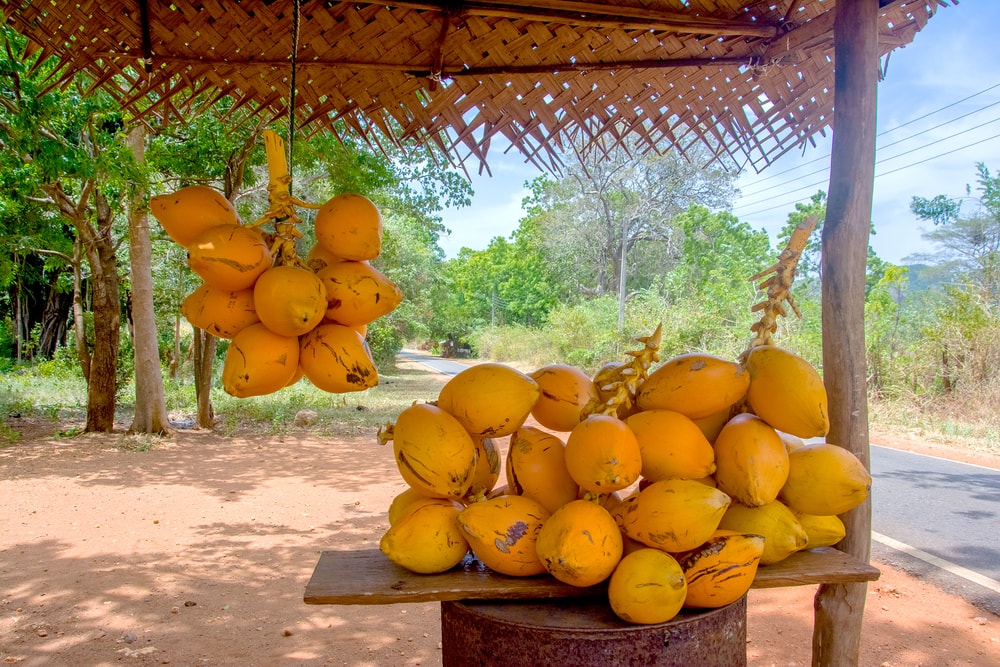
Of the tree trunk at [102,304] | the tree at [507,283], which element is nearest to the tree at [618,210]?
the tree at [507,283]

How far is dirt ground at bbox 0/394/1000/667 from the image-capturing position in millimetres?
3047

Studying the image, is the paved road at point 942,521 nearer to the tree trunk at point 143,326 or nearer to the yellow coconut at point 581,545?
the yellow coconut at point 581,545

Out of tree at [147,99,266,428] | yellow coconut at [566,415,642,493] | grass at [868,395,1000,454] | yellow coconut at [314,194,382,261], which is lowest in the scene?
grass at [868,395,1000,454]

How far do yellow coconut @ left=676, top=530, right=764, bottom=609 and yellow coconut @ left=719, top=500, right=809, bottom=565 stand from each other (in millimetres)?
96

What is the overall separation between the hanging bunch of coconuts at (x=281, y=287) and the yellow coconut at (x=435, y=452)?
0.16 meters

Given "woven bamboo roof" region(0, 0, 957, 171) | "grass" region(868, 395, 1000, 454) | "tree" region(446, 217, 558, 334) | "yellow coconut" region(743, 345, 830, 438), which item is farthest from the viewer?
"tree" region(446, 217, 558, 334)

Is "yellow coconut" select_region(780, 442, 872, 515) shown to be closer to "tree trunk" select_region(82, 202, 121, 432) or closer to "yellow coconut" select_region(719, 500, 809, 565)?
"yellow coconut" select_region(719, 500, 809, 565)

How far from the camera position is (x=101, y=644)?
10.00 feet

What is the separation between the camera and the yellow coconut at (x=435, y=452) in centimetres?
135

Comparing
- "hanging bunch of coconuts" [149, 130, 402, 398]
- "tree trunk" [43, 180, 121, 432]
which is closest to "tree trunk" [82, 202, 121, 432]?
"tree trunk" [43, 180, 121, 432]

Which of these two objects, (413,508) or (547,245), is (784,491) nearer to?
(413,508)

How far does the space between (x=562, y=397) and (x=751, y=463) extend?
0.44 metres

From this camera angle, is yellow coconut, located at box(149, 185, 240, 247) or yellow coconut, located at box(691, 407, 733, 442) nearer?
yellow coconut, located at box(149, 185, 240, 247)

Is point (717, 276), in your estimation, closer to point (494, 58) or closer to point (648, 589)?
point (494, 58)
